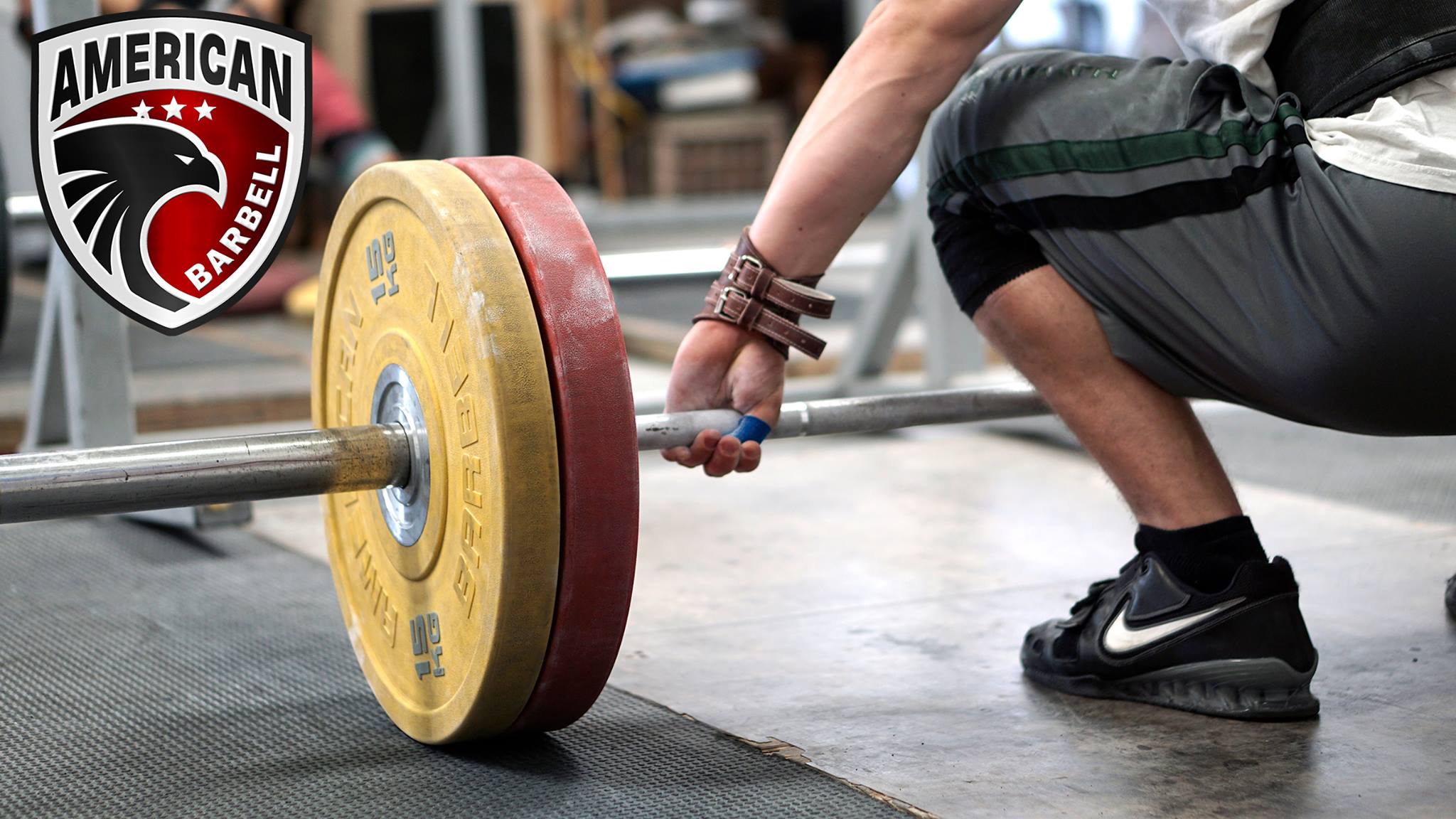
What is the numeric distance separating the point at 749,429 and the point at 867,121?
0.77ft

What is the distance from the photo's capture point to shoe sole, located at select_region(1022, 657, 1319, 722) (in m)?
1.08

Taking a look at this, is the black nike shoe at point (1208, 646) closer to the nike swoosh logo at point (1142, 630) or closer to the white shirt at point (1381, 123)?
the nike swoosh logo at point (1142, 630)

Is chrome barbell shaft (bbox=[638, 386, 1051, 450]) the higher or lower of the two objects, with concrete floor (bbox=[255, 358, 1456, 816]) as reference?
higher

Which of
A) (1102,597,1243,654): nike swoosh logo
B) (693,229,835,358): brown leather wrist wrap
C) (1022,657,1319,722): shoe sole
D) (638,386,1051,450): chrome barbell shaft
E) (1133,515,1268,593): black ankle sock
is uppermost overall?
(693,229,835,358): brown leather wrist wrap

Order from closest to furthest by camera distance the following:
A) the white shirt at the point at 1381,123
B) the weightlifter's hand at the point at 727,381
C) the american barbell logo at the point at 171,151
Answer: the white shirt at the point at 1381,123, the american barbell logo at the point at 171,151, the weightlifter's hand at the point at 727,381

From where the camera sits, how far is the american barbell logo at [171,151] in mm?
1000

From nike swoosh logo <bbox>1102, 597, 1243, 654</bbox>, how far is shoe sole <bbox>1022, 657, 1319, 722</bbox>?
26mm

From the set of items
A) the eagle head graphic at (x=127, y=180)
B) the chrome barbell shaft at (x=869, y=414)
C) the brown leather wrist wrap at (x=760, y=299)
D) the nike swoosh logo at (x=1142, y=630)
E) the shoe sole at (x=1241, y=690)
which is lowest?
the shoe sole at (x=1241, y=690)

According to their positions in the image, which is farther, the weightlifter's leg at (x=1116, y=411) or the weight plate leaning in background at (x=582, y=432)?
the weightlifter's leg at (x=1116, y=411)

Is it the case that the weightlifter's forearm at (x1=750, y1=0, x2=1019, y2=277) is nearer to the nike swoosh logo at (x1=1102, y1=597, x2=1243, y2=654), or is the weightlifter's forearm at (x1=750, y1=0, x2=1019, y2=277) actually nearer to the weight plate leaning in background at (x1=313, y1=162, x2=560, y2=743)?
the weight plate leaning in background at (x1=313, y1=162, x2=560, y2=743)

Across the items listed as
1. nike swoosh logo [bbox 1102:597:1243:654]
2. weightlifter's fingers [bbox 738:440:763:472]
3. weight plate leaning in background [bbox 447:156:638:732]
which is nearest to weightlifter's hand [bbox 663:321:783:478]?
weightlifter's fingers [bbox 738:440:763:472]

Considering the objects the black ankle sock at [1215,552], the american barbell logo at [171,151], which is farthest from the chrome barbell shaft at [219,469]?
the black ankle sock at [1215,552]

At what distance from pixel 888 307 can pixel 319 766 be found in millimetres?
1675

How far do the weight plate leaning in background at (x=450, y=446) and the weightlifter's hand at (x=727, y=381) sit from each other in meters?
0.18
